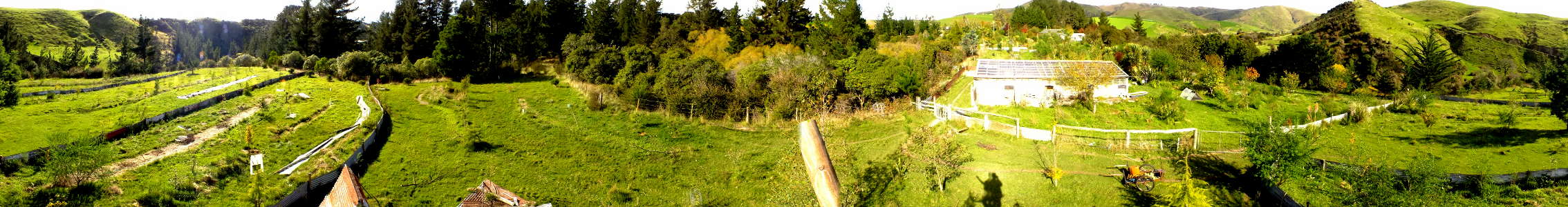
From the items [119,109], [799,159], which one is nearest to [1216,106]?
[799,159]

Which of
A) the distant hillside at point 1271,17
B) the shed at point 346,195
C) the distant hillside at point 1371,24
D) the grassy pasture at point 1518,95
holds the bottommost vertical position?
the shed at point 346,195

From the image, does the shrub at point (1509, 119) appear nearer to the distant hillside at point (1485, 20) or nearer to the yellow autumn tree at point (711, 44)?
the yellow autumn tree at point (711, 44)

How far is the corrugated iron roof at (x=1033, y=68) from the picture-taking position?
24.3 metres

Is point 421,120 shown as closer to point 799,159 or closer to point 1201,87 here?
point 799,159

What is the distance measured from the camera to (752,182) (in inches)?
551

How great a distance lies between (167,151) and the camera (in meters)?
15.1

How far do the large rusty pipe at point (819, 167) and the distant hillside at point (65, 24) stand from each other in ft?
206

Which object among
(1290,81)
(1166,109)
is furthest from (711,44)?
(1290,81)

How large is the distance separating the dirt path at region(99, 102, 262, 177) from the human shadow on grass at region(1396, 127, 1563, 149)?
98.3 ft

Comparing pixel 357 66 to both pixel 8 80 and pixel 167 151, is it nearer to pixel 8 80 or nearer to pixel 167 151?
pixel 8 80

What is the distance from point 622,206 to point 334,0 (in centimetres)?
4260

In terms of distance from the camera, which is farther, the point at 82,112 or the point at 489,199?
the point at 82,112

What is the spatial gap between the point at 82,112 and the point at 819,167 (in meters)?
28.5

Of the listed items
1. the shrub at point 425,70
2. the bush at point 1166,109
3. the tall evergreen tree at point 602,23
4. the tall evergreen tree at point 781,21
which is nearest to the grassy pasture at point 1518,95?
the bush at point 1166,109
